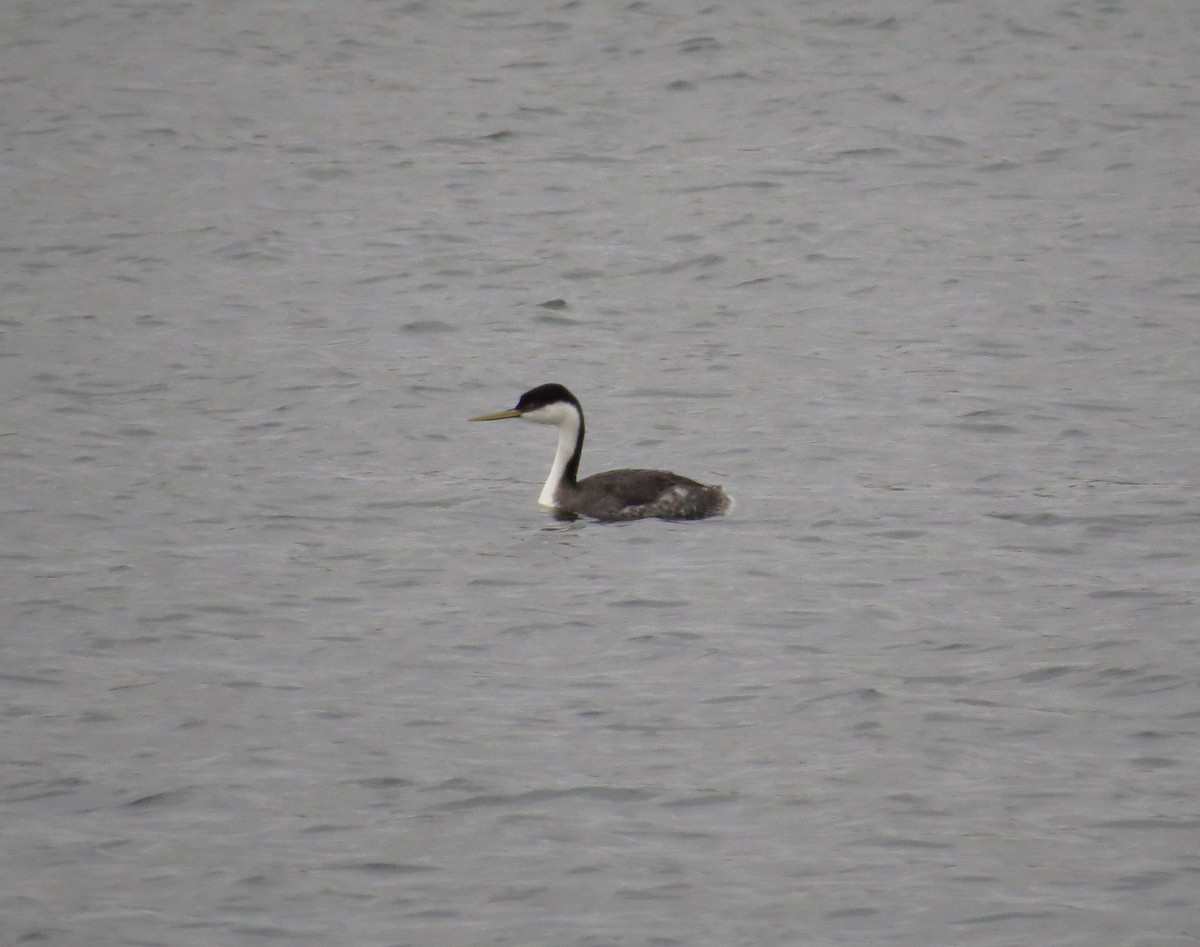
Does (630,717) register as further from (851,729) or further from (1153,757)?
(1153,757)

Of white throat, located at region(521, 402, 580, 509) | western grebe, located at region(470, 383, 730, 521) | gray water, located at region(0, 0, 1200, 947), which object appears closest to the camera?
Result: gray water, located at region(0, 0, 1200, 947)

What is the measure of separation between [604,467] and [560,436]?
3.31 feet

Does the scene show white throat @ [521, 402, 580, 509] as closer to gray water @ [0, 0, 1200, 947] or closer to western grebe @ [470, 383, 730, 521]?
western grebe @ [470, 383, 730, 521]

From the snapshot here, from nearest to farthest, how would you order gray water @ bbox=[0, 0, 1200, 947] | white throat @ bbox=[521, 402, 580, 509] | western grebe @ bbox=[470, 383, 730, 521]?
gray water @ bbox=[0, 0, 1200, 947] < western grebe @ bbox=[470, 383, 730, 521] < white throat @ bbox=[521, 402, 580, 509]

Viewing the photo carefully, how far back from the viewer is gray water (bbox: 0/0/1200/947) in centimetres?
770

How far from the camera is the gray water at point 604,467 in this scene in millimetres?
7695

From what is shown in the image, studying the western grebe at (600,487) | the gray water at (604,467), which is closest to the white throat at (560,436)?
the western grebe at (600,487)

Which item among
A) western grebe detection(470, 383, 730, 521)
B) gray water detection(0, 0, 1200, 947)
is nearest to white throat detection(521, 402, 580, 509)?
western grebe detection(470, 383, 730, 521)

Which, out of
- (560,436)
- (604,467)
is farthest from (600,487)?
(604,467)

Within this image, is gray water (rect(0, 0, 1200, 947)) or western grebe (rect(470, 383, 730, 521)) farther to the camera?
western grebe (rect(470, 383, 730, 521))

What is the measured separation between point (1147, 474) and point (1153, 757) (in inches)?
198

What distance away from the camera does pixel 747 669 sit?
9781 mm

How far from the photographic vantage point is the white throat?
13.1 metres

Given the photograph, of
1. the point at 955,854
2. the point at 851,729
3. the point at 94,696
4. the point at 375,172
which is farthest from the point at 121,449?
the point at 375,172
